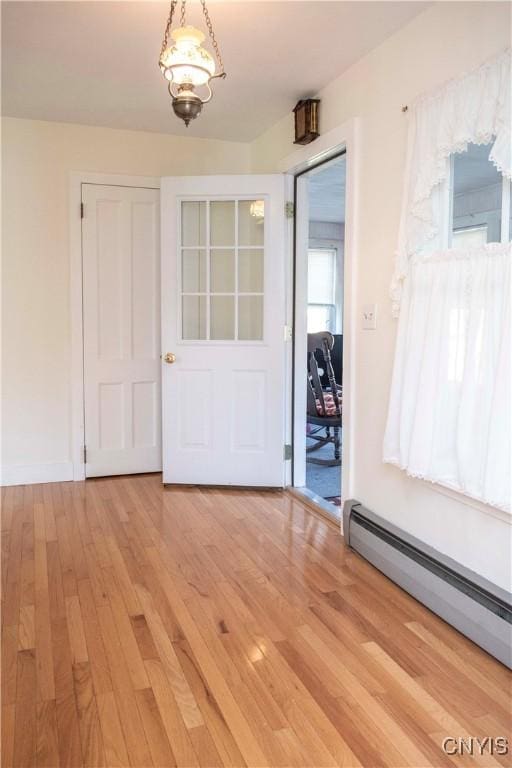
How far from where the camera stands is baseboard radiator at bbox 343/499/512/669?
2.00m

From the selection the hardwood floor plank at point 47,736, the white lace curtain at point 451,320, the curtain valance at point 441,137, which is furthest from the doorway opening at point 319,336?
the hardwood floor plank at point 47,736

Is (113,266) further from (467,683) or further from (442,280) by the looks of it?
(467,683)

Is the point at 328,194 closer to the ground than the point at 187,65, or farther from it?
farther from it

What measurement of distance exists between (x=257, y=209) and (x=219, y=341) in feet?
3.03

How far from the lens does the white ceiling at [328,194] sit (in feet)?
17.9

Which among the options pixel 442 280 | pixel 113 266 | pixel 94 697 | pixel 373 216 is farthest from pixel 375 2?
pixel 94 697

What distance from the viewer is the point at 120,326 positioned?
4.25m

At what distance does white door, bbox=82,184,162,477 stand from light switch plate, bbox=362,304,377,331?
187 centimetres

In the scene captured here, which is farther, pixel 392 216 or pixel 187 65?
pixel 392 216

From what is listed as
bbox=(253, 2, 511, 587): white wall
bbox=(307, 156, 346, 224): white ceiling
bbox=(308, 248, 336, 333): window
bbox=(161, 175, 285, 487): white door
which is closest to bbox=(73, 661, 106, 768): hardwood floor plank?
bbox=(253, 2, 511, 587): white wall

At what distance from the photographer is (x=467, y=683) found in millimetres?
1886

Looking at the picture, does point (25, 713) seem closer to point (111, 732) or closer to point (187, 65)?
point (111, 732)

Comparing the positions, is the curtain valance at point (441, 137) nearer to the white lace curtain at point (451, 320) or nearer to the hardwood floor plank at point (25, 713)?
the white lace curtain at point (451, 320)

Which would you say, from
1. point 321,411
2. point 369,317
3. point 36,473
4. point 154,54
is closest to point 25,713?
point 369,317
